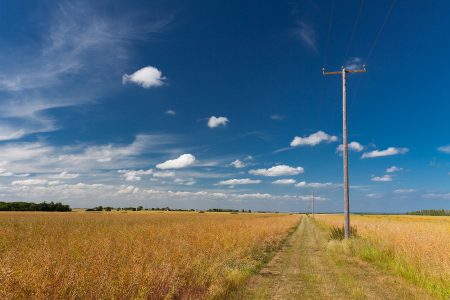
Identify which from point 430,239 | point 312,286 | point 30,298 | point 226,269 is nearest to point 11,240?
point 226,269

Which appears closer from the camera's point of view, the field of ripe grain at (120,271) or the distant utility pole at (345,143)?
the field of ripe grain at (120,271)

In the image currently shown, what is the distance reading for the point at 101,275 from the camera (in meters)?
7.54

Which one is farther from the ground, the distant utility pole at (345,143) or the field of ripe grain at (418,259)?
the distant utility pole at (345,143)

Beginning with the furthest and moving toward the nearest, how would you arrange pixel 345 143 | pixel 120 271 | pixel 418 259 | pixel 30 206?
pixel 30 206 < pixel 345 143 < pixel 418 259 < pixel 120 271

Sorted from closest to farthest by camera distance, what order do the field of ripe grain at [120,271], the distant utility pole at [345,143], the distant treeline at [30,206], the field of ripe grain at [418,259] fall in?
the field of ripe grain at [120,271], the field of ripe grain at [418,259], the distant utility pole at [345,143], the distant treeline at [30,206]

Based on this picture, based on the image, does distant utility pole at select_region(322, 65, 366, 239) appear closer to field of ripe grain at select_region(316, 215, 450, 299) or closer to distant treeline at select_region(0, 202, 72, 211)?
field of ripe grain at select_region(316, 215, 450, 299)

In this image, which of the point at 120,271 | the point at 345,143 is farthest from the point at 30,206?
the point at 120,271

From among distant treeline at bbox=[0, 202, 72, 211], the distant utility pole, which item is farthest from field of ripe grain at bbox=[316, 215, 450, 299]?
distant treeline at bbox=[0, 202, 72, 211]

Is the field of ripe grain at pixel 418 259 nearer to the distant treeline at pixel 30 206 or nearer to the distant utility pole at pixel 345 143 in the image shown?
the distant utility pole at pixel 345 143

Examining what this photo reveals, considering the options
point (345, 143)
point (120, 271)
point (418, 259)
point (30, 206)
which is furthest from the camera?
point (30, 206)

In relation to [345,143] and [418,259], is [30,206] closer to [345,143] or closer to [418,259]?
[345,143]

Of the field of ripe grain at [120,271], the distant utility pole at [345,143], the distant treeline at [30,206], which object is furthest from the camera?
the distant treeline at [30,206]

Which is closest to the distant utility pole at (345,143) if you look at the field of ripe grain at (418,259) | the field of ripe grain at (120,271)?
the field of ripe grain at (418,259)

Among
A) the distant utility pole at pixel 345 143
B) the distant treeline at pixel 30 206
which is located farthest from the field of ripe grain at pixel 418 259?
the distant treeline at pixel 30 206
